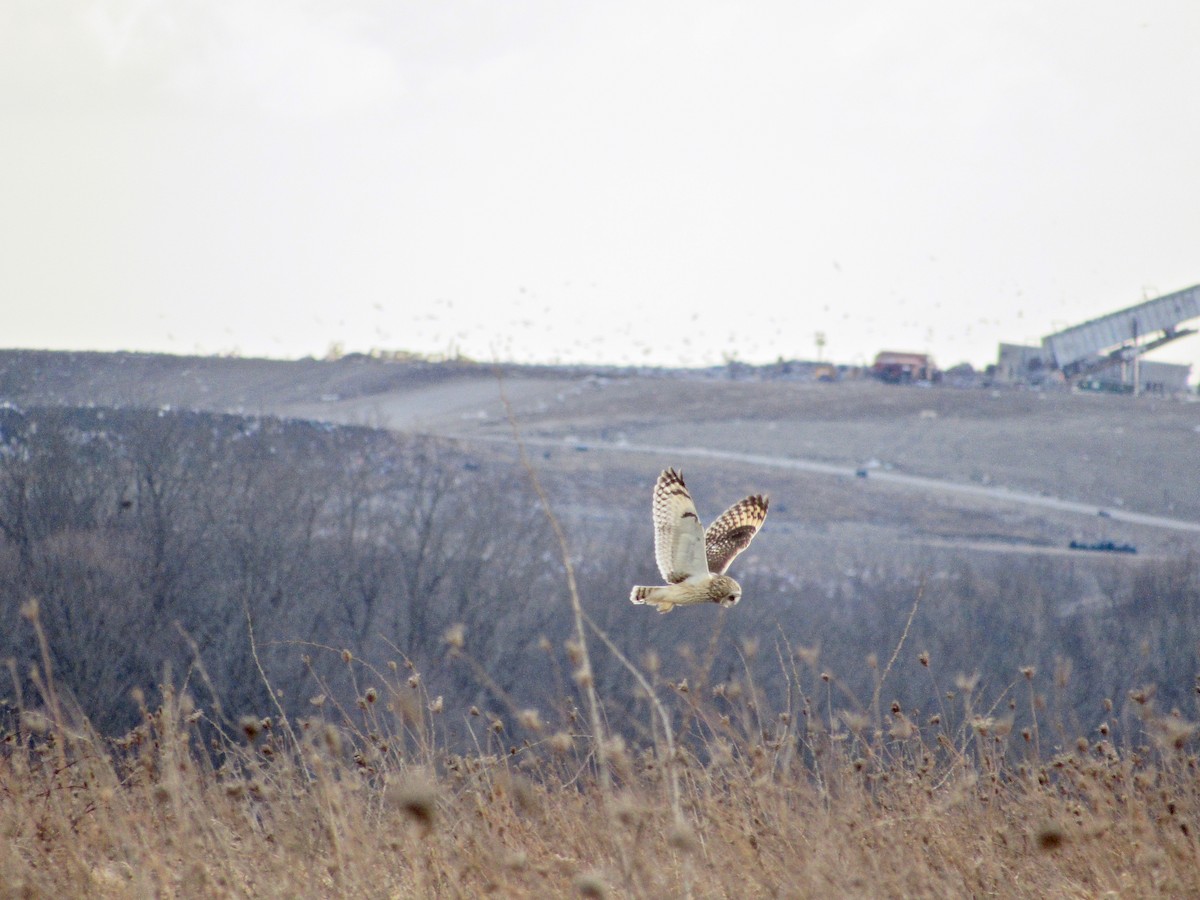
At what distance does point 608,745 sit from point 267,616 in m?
24.7

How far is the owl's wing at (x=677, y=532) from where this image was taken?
189 inches

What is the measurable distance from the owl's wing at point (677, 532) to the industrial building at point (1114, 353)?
49.8 metres

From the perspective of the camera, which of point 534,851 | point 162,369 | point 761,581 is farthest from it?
point 162,369

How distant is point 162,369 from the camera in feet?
143

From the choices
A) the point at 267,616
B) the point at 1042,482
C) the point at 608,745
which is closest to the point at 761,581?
the point at 267,616

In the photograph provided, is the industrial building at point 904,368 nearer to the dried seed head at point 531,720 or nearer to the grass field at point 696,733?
the grass field at point 696,733

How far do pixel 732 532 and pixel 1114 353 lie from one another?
52091 millimetres

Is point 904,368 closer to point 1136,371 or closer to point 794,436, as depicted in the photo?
point 1136,371

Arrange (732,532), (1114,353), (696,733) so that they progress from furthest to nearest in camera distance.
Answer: (1114,353) → (696,733) → (732,532)

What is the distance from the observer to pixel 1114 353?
52.9m

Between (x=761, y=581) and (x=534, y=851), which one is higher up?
(x=534, y=851)

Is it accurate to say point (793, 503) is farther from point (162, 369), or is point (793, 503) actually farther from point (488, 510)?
point (162, 369)

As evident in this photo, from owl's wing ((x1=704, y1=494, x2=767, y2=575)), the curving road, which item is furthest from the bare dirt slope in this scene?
owl's wing ((x1=704, y1=494, x2=767, y2=575))

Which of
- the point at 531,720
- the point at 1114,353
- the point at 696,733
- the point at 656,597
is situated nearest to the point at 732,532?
the point at 656,597
